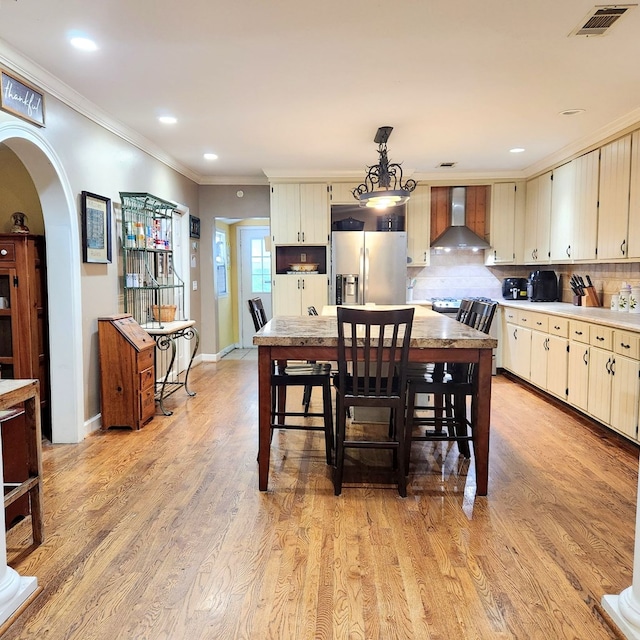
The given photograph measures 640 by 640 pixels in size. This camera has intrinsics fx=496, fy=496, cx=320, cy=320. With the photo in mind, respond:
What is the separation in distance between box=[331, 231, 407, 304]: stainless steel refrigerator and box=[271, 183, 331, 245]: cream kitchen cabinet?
279 millimetres

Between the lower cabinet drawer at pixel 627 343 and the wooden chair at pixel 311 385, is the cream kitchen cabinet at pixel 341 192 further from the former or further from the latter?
the lower cabinet drawer at pixel 627 343

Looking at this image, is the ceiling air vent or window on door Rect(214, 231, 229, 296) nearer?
the ceiling air vent

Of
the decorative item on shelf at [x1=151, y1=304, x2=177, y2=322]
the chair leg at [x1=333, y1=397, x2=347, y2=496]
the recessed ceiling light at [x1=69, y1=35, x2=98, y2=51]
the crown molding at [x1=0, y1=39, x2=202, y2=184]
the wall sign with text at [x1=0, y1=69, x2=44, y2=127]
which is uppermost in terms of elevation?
the recessed ceiling light at [x1=69, y1=35, x2=98, y2=51]

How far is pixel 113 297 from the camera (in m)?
4.14

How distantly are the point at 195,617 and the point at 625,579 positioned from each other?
5.39 ft

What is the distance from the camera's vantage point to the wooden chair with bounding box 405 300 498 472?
9.07 ft

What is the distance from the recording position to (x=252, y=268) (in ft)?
26.4

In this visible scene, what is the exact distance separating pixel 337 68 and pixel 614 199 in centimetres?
269

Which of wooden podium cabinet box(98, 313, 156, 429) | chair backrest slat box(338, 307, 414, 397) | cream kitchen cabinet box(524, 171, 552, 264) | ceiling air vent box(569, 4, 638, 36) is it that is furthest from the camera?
cream kitchen cabinet box(524, 171, 552, 264)

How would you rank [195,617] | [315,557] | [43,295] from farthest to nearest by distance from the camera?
[43,295] < [315,557] < [195,617]

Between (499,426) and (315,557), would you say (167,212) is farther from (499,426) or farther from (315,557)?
(315,557)

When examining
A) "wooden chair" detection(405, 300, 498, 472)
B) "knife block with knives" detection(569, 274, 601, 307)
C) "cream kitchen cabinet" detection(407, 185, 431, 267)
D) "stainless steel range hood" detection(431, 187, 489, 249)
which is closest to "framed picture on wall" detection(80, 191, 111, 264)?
"wooden chair" detection(405, 300, 498, 472)

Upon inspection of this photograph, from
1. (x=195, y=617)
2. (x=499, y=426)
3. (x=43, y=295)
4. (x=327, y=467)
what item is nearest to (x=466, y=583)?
(x=195, y=617)

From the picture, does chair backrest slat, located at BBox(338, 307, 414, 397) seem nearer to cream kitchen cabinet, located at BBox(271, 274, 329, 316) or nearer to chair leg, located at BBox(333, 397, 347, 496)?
chair leg, located at BBox(333, 397, 347, 496)
